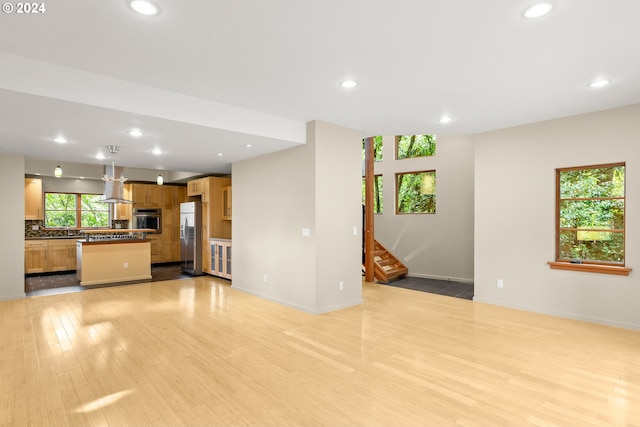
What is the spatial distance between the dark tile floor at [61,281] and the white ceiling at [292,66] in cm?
301

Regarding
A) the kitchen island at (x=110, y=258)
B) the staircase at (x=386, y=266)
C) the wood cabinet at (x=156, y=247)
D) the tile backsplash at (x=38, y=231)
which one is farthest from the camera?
the wood cabinet at (x=156, y=247)

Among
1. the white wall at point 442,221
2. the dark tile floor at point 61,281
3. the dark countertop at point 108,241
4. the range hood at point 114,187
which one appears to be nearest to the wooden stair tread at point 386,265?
the white wall at point 442,221

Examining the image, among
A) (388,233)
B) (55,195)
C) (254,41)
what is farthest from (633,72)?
(55,195)

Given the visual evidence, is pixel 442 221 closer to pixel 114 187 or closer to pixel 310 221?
pixel 310 221

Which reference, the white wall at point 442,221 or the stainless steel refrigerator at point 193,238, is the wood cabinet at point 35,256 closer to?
the stainless steel refrigerator at point 193,238

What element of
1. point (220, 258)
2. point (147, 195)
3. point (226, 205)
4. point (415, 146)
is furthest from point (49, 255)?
point (415, 146)

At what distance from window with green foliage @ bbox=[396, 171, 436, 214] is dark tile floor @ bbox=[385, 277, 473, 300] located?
1.62 metres

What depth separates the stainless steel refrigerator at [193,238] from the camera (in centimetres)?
822

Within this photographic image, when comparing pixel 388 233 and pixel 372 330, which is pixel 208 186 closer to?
pixel 388 233

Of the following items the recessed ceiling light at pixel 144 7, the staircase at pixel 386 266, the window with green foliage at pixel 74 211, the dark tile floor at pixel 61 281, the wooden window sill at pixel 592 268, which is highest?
the recessed ceiling light at pixel 144 7

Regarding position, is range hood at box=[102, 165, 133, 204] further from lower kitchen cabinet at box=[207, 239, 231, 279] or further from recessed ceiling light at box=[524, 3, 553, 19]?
recessed ceiling light at box=[524, 3, 553, 19]

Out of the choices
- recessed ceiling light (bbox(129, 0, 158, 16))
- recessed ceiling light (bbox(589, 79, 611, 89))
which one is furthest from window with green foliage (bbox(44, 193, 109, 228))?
recessed ceiling light (bbox(589, 79, 611, 89))

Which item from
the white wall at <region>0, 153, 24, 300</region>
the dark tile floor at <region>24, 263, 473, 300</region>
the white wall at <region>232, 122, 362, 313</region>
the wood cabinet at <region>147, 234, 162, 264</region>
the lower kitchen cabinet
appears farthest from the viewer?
the wood cabinet at <region>147, 234, 162, 264</region>

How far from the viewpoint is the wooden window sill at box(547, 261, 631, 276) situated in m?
4.16
